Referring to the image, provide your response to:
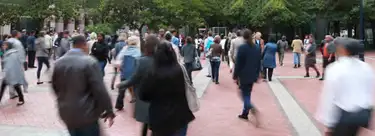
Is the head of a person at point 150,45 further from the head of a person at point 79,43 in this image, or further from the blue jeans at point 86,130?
the blue jeans at point 86,130

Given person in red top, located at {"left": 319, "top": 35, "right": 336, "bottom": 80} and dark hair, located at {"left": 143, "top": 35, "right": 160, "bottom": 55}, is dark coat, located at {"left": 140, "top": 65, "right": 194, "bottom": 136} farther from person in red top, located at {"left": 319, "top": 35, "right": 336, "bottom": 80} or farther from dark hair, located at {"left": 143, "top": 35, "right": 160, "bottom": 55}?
person in red top, located at {"left": 319, "top": 35, "right": 336, "bottom": 80}

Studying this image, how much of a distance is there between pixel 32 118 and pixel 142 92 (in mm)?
4556

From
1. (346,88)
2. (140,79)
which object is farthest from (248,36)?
(346,88)

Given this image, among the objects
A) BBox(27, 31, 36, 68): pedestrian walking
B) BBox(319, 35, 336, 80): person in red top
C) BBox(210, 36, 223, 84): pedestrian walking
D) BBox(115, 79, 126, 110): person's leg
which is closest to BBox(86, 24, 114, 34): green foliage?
BBox(27, 31, 36, 68): pedestrian walking

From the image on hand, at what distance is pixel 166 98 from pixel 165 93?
0.05 metres

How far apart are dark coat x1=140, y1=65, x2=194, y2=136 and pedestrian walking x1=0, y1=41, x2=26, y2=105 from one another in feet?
19.6

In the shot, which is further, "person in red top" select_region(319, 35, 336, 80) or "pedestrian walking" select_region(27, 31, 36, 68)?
"pedestrian walking" select_region(27, 31, 36, 68)

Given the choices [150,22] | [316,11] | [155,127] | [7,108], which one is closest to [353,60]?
[155,127]

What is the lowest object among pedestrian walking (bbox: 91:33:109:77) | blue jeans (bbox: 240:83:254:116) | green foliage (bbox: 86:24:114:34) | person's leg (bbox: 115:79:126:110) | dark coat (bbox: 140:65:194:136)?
person's leg (bbox: 115:79:126:110)

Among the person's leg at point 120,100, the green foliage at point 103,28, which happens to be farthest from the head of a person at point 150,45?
the green foliage at point 103,28

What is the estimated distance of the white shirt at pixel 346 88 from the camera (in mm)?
4164

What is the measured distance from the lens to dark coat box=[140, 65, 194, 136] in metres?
4.24

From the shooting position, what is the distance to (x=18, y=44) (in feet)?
31.8

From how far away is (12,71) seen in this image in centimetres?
951
